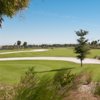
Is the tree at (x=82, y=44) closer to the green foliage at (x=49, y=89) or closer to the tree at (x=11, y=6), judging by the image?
the tree at (x=11, y=6)

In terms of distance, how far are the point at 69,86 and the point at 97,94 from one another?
262cm

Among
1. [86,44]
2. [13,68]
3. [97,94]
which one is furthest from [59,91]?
[86,44]

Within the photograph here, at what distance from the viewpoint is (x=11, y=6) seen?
11.3 meters

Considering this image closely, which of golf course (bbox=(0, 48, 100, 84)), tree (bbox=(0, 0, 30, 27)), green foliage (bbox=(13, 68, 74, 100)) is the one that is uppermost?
tree (bbox=(0, 0, 30, 27))

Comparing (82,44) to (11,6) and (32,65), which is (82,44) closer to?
(32,65)

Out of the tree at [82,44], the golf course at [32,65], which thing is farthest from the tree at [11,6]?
the tree at [82,44]

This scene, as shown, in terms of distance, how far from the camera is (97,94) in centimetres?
534

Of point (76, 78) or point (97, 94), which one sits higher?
point (76, 78)

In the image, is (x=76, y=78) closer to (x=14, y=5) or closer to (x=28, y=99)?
(x=28, y=99)

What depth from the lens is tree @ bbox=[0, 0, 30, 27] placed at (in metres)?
11.1

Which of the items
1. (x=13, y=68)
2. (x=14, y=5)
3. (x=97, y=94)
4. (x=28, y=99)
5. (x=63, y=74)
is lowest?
(x=13, y=68)

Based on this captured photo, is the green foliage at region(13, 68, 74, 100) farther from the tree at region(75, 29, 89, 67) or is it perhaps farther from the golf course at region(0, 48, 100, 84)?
the tree at region(75, 29, 89, 67)

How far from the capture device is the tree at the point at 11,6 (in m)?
11.1

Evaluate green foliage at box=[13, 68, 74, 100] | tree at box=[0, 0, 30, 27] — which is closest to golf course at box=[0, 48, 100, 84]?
green foliage at box=[13, 68, 74, 100]
